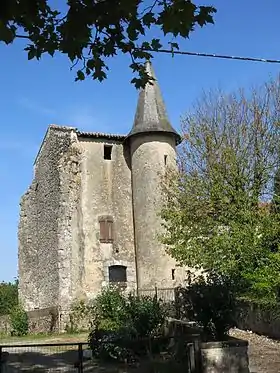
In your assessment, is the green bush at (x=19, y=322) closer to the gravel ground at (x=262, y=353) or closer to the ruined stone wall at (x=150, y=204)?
the ruined stone wall at (x=150, y=204)

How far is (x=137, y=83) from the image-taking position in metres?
6.44

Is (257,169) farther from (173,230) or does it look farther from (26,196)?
(26,196)

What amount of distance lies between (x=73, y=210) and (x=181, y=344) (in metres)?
19.3

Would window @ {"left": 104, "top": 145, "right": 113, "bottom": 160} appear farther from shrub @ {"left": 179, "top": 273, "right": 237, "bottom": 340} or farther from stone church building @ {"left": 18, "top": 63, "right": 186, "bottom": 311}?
shrub @ {"left": 179, "top": 273, "right": 237, "bottom": 340}

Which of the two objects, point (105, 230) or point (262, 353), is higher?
point (105, 230)

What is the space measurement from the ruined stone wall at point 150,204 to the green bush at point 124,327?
36.2 ft

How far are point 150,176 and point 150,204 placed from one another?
1.55 meters

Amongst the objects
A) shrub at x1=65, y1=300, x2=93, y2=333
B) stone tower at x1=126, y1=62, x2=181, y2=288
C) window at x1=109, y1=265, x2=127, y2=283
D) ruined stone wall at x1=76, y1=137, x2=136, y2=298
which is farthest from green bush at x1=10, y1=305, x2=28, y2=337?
stone tower at x1=126, y1=62, x2=181, y2=288

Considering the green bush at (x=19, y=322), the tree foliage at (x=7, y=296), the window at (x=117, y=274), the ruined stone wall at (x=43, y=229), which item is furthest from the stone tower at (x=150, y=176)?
the tree foliage at (x=7, y=296)

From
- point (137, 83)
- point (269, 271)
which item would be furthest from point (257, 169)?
point (137, 83)

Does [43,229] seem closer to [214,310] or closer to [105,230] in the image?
[105,230]

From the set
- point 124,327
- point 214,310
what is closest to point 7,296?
point 124,327

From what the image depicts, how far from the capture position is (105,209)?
2844 cm

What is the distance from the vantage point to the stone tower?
2672 centimetres
